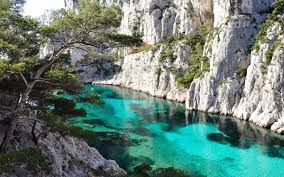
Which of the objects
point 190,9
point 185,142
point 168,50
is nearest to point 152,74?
point 168,50

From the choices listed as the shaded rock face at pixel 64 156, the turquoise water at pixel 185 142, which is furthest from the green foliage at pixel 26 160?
the turquoise water at pixel 185 142

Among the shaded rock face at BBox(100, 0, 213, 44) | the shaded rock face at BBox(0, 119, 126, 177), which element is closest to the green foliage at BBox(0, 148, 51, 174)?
the shaded rock face at BBox(0, 119, 126, 177)

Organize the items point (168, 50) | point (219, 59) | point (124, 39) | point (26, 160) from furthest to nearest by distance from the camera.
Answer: point (168, 50) < point (219, 59) < point (124, 39) < point (26, 160)

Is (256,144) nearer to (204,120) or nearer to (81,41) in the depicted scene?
(204,120)

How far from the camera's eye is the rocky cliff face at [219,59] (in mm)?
54812

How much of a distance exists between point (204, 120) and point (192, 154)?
17.5m

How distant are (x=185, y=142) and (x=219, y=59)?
22.7 m

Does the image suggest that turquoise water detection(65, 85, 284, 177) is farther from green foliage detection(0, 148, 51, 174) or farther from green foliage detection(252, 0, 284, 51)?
green foliage detection(252, 0, 284, 51)

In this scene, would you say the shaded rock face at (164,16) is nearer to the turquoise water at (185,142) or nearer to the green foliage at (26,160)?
the turquoise water at (185,142)

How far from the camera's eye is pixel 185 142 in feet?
148

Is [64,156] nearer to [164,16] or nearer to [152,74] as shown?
[152,74]

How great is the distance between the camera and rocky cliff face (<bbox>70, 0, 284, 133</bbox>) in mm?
54812

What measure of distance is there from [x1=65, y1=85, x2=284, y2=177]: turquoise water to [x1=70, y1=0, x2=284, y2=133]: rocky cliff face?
320 centimetres

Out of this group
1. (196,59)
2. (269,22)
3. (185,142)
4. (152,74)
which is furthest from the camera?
(152,74)
